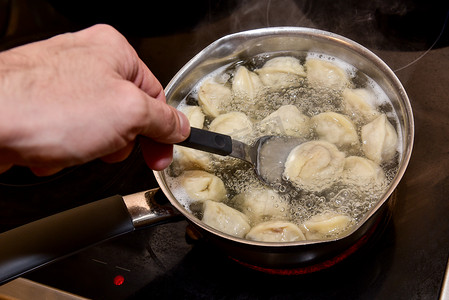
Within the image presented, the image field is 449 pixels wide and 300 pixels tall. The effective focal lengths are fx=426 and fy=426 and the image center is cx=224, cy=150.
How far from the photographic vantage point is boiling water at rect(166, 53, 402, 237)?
948mm

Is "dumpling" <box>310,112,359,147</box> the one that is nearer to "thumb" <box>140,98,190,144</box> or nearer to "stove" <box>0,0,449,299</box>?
"stove" <box>0,0,449,299</box>

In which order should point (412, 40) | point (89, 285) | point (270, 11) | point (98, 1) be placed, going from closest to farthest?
point (89, 285), point (412, 40), point (270, 11), point (98, 1)

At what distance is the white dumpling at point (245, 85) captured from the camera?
115cm

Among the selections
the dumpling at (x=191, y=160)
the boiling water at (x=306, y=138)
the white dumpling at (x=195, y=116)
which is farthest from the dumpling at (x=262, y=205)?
the white dumpling at (x=195, y=116)

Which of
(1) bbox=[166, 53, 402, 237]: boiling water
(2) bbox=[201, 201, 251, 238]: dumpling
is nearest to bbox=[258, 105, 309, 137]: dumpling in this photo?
(1) bbox=[166, 53, 402, 237]: boiling water

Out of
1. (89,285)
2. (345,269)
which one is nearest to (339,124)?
(345,269)

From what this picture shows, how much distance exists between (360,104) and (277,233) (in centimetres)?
41

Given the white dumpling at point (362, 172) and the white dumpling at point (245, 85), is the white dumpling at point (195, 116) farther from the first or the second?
the white dumpling at point (362, 172)

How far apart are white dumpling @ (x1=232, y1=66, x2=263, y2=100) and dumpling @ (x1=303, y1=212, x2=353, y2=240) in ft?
1.27

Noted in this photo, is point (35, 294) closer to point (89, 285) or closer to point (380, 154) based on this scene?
point (89, 285)

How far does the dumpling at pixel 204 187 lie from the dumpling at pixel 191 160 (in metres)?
0.04

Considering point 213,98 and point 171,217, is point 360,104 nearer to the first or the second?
point 213,98

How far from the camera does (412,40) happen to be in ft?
Result: 4.58

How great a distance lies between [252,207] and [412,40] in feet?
2.78
